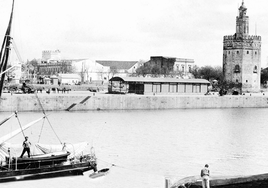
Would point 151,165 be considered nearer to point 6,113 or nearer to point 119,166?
point 119,166

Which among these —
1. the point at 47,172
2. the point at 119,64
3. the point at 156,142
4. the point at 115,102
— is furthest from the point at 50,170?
the point at 119,64

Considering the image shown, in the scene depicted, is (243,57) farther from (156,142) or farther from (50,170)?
(50,170)

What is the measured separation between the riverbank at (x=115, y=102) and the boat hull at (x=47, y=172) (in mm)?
33846

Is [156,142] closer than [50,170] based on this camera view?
No

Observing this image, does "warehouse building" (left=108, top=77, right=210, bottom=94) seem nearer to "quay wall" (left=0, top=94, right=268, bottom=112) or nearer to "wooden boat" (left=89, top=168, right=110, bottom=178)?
"quay wall" (left=0, top=94, right=268, bottom=112)

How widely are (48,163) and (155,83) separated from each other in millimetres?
56616

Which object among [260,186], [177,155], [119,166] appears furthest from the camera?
[177,155]

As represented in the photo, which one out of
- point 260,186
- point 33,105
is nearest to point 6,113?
point 33,105

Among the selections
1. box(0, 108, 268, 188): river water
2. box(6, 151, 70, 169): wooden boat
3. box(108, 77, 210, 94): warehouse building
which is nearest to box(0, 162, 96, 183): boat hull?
box(0, 108, 268, 188): river water

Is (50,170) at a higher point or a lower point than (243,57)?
lower

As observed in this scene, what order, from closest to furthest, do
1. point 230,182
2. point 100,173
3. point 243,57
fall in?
point 230,182, point 100,173, point 243,57

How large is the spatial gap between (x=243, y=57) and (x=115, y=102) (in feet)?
156

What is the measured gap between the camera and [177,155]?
3491 cm

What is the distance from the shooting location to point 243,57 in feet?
360
